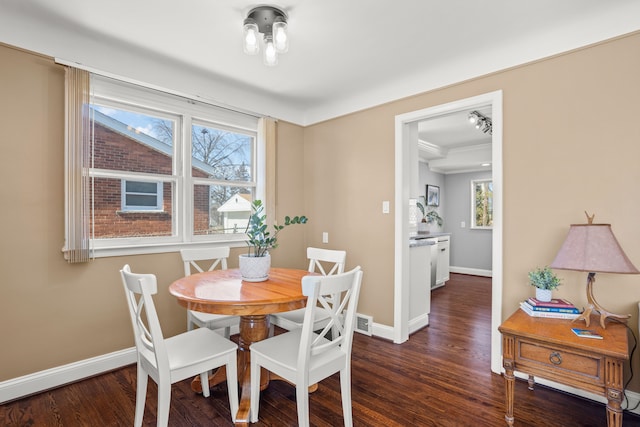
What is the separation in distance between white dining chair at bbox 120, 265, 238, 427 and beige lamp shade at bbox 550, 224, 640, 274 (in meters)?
2.04

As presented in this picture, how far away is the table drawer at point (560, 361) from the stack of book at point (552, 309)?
1.07ft

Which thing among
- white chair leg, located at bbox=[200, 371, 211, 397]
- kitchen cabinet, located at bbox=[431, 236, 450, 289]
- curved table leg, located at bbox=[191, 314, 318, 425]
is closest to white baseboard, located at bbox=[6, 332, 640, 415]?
curved table leg, located at bbox=[191, 314, 318, 425]

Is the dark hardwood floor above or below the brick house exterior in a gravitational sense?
below

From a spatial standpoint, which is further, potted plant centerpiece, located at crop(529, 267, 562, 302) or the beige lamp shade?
potted plant centerpiece, located at crop(529, 267, 562, 302)

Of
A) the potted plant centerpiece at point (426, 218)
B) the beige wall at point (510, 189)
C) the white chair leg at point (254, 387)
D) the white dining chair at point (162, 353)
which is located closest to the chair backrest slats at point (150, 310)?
the white dining chair at point (162, 353)

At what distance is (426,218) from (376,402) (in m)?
4.94

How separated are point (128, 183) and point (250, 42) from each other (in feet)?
5.27

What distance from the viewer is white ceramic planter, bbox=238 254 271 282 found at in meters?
2.15

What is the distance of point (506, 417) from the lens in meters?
1.85

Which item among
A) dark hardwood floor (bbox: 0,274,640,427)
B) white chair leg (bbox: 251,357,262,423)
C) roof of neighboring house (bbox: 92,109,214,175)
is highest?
roof of neighboring house (bbox: 92,109,214,175)

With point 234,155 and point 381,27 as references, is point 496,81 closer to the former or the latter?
point 381,27

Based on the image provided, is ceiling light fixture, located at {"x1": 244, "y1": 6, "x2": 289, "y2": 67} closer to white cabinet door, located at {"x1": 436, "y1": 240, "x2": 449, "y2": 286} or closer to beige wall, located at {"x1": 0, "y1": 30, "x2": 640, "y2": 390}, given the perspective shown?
beige wall, located at {"x1": 0, "y1": 30, "x2": 640, "y2": 390}

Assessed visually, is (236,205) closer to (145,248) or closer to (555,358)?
(145,248)

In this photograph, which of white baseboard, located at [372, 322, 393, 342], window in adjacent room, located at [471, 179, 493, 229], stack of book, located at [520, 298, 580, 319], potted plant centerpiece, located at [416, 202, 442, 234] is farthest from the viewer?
window in adjacent room, located at [471, 179, 493, 229]
